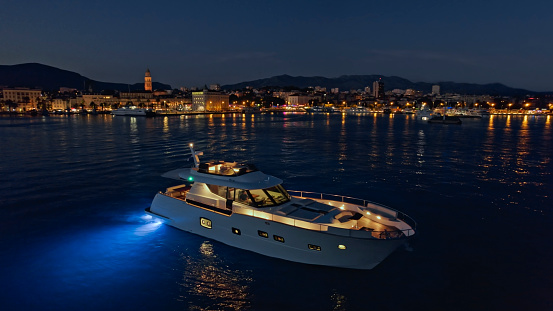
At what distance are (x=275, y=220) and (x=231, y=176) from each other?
2571 mm

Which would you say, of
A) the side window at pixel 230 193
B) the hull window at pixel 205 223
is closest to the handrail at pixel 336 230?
the side window at pixel 230 193

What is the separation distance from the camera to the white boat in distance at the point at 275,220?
33.4 ft

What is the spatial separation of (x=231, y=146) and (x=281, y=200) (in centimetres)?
3193

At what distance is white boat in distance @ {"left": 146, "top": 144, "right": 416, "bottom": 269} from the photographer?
10.2 metres

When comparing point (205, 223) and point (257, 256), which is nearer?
point (257, 256)

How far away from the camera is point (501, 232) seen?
562 inches

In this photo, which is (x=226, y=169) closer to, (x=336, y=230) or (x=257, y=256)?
(x=257, y=256)

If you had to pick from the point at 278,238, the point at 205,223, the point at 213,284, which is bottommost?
the point at 213,284

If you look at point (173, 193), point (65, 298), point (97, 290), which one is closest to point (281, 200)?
point (173, 193)

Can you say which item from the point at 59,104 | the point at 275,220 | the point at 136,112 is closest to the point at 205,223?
the point at 275,220

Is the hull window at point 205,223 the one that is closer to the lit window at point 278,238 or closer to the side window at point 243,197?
the side window at point 243,197

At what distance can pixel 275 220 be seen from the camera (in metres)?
10.9

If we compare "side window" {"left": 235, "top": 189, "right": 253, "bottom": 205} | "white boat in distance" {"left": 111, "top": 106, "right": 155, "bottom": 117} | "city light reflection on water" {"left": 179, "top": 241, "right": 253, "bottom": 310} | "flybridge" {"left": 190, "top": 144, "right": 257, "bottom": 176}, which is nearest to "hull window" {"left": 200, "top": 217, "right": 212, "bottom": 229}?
"city light reflection on water" {"left": 179, "top": 241, "right": 253, "bottom": 310}

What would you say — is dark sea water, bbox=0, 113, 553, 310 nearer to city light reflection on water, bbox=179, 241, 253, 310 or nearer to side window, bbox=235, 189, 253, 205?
city light reflection on water, bbox=179, 241, 253, 310
